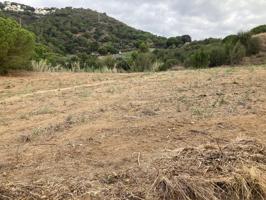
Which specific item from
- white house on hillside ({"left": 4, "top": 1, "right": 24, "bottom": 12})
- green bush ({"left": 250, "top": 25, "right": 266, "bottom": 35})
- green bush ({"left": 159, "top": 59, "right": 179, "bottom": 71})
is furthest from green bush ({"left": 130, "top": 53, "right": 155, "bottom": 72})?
white house on hillside ({"left": 4, "top": 1, "right": 24, "bottom": 12})

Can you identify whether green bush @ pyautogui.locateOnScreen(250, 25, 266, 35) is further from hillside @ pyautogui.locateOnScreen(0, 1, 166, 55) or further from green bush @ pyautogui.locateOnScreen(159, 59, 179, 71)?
hillside @ pyautogui.locateOnScreen(0, 1, 166, 55)

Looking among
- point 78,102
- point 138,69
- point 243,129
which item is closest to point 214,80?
point 78,102

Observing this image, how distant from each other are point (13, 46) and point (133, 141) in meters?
11.9

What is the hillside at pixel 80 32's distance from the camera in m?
34.1

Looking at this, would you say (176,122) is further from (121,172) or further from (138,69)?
(138,69)

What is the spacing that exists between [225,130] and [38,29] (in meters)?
30.5

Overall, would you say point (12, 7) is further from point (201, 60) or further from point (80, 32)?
point (201, 60)

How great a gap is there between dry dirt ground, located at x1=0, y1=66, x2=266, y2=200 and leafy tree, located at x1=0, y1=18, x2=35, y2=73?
7.64m

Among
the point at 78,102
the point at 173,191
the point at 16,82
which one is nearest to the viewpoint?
the point at 173,191

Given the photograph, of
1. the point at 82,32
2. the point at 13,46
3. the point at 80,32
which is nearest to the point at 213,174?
the point at 13,46

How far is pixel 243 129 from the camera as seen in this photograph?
550cm

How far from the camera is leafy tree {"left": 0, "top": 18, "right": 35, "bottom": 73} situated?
52.5ft

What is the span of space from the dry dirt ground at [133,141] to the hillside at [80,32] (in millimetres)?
24092

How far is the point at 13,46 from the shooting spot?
1642cm
